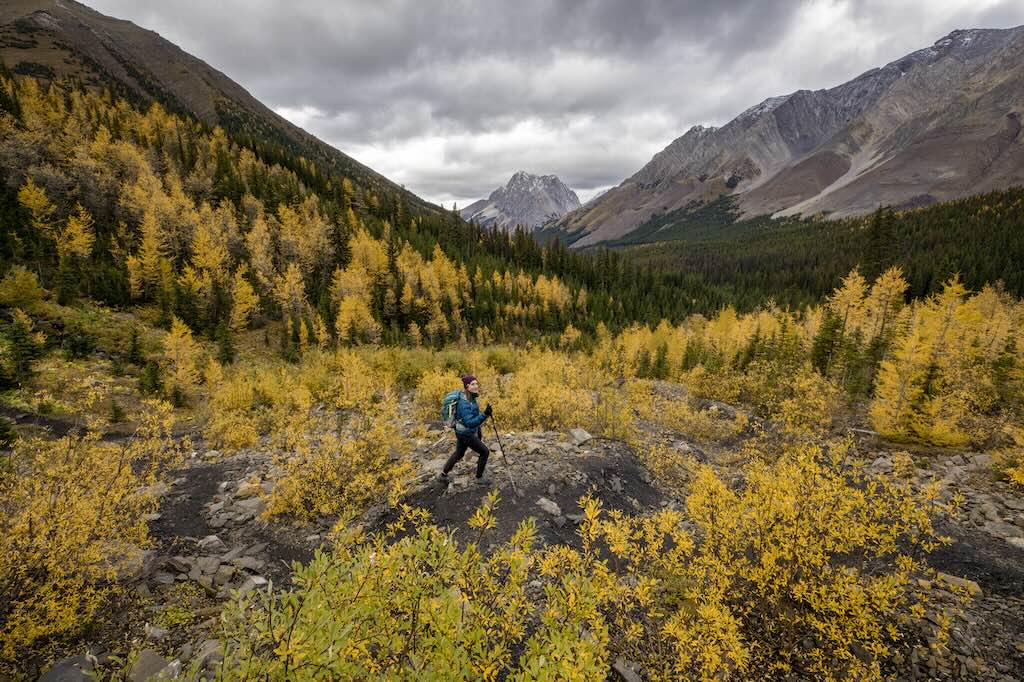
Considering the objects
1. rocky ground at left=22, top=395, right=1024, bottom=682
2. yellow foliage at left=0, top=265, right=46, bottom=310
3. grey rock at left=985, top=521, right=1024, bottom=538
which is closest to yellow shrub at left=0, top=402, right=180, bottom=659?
rocky ground at left=22, top=395, right=1024, bottom=682

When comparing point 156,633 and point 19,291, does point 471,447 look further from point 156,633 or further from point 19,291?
point 19,291

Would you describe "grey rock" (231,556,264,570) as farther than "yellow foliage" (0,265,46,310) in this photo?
No

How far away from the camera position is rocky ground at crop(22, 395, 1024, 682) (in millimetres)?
5629

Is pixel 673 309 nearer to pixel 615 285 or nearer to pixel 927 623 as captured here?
pixel 615 285

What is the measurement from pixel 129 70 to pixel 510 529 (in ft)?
781

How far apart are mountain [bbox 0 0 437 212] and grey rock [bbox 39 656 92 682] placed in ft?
400

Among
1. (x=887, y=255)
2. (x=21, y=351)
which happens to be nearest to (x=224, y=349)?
(x=21, y=351)

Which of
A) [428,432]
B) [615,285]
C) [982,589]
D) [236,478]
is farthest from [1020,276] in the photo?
[236,478]

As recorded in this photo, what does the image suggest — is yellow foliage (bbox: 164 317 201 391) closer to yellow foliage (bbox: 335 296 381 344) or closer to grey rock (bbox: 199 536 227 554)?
yellow foliage (bbox: 335 296 381 344)

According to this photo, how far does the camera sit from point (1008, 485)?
11.2m

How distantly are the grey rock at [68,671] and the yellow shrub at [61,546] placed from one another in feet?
1.70

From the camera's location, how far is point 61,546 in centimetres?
573

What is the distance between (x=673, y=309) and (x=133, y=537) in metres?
95.6

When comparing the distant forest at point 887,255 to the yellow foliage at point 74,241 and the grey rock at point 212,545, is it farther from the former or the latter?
the yellow foliage at point 74,241
